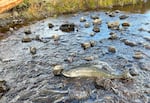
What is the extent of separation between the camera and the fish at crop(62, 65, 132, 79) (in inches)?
382

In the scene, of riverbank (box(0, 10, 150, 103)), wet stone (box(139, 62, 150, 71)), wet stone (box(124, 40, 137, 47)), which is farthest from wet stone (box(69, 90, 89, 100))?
wet stone (box(124, 40, 137, 47))

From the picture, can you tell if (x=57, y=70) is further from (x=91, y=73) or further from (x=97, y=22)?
(x=97, y=22)

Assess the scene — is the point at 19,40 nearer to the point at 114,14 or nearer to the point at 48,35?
the point at 48,35

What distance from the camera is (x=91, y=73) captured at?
980 cm

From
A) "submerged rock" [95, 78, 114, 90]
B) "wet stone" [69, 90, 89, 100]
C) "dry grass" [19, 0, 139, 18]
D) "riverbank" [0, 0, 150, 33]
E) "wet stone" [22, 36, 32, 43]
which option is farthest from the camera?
"dry grass" [19, 0, 139, 18]

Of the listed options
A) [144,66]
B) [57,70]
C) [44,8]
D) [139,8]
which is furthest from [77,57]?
[139,8]

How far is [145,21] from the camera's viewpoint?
16.7 m

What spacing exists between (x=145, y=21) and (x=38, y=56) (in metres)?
7.21

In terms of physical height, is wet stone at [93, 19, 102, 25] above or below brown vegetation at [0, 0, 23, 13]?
below

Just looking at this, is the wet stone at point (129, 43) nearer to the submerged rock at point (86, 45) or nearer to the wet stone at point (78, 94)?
the submerged rock at point (86, 45)

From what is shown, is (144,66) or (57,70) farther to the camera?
(144,66)

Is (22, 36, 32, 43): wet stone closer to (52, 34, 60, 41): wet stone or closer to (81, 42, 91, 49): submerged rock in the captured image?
(52, 34, 60, 41): wet stone

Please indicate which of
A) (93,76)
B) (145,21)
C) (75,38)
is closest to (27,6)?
(75,38)

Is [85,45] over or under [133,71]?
over
